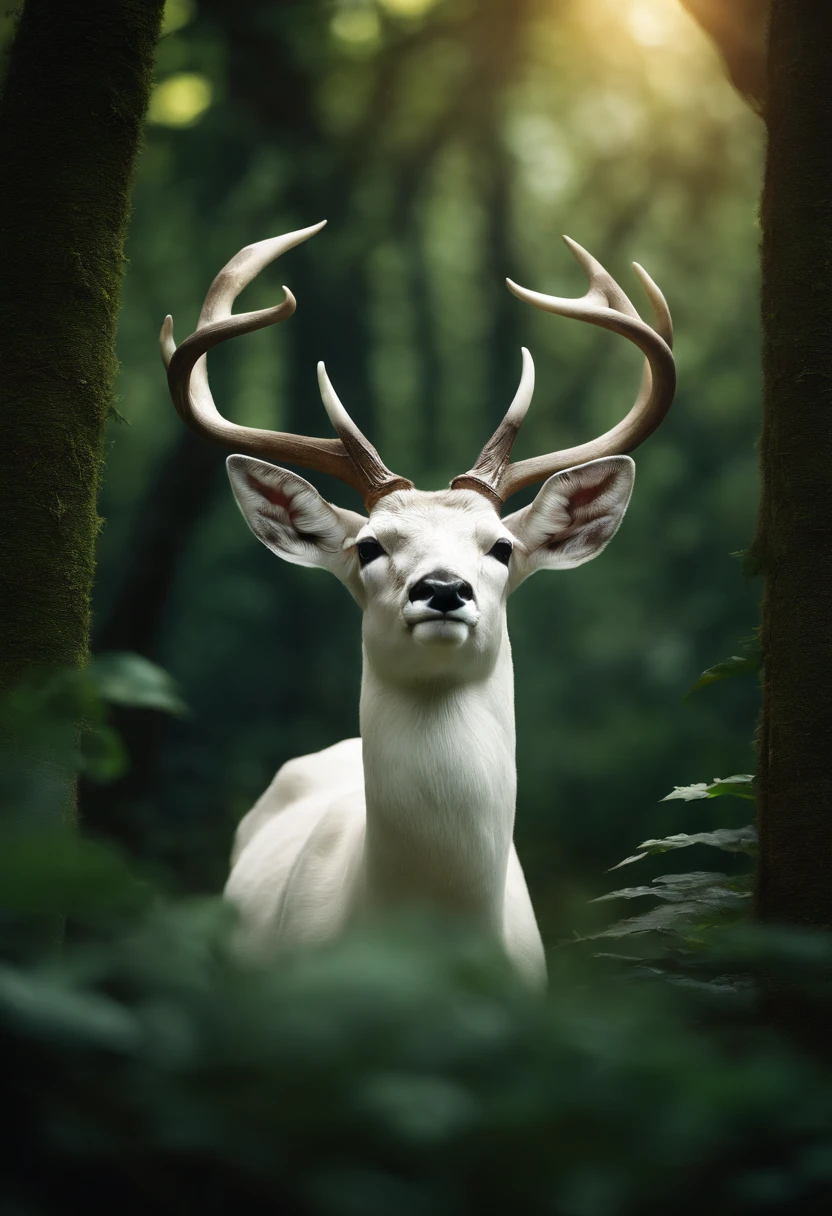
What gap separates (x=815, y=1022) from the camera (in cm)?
256

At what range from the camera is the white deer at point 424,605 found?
11.0ft

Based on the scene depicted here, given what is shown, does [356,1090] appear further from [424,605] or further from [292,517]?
[292,517]

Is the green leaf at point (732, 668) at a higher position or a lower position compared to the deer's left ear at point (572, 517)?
lower

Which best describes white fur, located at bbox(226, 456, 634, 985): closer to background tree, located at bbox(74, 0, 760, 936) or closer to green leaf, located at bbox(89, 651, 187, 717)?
green leaf, located at bbox(89, 651, 187, 717)

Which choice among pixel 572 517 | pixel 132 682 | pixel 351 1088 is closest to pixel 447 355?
pixel 572 517

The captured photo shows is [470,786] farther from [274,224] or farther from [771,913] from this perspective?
[274,224]

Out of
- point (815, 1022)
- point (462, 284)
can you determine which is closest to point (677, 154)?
point (462, 284)

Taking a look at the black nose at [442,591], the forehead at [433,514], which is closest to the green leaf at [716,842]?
the black nose at [442,591]

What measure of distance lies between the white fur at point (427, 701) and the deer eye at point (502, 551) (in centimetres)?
3

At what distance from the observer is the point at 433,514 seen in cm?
374

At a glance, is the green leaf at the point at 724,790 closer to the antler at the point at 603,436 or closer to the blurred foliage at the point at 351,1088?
the antler at the point at 603,436

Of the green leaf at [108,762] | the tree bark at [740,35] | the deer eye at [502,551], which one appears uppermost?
the tree bark at [740,35]

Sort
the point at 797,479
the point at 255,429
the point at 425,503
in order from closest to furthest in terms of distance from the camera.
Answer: the point at 797,479, the point at 425,503, the point at 255,429

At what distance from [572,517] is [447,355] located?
41.8 feet
